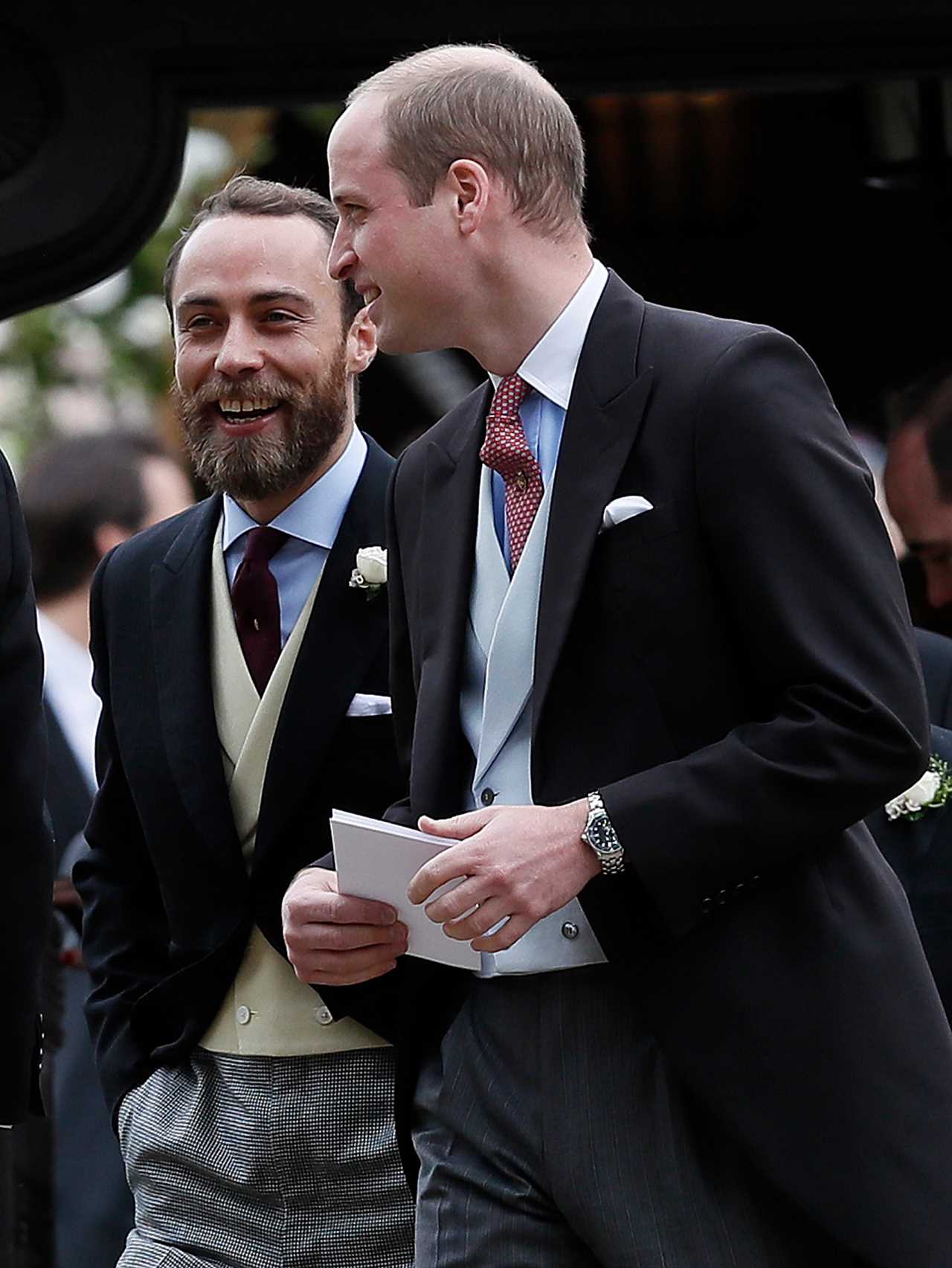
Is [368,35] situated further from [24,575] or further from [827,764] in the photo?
[827,764]

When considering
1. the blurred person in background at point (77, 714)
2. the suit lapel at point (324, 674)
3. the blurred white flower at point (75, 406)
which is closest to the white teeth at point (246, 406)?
the suit lapel at point (324, 674)

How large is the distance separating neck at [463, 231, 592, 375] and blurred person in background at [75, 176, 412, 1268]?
0.79 m

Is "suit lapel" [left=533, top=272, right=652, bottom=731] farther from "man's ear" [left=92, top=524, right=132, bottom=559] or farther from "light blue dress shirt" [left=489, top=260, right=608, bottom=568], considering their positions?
"man's ear" [left=92, top=524, right=132, bottom=559]

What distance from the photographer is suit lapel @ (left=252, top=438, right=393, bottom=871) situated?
3.60 m

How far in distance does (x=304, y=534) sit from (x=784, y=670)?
4.36 ft

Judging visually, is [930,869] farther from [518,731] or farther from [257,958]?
[518,731]

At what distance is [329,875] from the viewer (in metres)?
3.06

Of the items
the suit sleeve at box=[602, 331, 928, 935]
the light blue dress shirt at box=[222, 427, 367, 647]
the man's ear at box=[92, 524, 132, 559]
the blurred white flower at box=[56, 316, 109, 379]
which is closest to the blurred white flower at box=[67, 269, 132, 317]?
the blurred white flower at box=[56, 316, 109, 379]

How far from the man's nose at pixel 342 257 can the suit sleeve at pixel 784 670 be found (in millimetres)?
588

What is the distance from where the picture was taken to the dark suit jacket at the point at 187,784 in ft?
11.9

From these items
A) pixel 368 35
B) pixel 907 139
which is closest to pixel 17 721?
pixel 368 35

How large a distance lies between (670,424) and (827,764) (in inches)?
18.2

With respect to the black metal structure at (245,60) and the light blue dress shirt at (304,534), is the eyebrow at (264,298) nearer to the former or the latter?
the light blue dress shirt at (304,534)

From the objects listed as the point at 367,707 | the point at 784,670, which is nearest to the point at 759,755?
the point at 784,670
